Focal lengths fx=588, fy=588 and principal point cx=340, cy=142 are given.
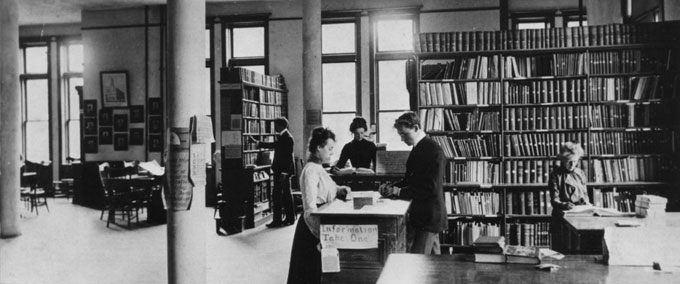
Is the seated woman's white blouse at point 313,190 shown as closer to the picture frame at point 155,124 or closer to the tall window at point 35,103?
the picture frame at point 155,124

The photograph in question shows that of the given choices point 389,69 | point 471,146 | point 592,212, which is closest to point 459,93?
point 471,146

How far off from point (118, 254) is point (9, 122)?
319 centimetres

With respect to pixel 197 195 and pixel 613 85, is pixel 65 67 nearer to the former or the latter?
pixel 197 195

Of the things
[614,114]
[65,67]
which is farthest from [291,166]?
[65,67]

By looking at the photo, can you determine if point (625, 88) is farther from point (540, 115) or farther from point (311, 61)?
point (311, 61)

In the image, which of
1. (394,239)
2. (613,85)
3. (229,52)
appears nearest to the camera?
(394,239)

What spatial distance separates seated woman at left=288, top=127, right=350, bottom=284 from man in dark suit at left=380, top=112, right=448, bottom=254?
0.73 m

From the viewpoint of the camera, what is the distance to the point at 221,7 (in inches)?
534

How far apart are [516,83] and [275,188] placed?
436cm

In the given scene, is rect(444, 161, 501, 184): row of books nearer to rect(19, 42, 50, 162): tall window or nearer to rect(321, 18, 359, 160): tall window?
rect(321, 18, 359, 160): tall window

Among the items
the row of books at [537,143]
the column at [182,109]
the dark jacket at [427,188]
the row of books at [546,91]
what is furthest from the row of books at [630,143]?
the column at [182,109]

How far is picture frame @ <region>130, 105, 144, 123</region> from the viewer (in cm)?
1396

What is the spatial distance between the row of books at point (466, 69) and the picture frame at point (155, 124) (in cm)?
830

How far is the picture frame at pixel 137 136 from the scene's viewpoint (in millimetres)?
13977
